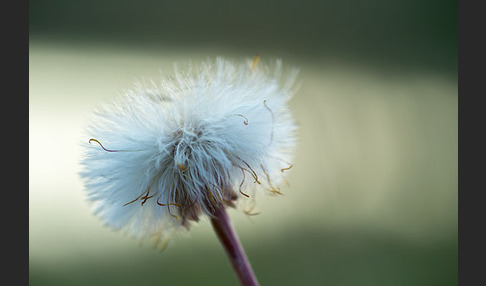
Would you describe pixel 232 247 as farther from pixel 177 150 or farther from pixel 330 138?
pixel 330 138

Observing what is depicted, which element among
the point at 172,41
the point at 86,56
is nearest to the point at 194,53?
the point at 172,41

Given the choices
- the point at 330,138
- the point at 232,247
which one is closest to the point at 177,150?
the point at 232,247

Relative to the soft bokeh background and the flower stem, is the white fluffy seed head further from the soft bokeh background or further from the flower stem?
the soft bokeh background

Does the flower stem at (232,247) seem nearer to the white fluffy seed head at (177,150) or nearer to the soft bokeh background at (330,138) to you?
the white fluffy seed head at (177,150)

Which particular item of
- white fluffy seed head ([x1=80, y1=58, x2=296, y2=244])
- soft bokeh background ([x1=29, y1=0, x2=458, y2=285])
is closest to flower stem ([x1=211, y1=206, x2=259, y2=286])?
white fluffy seed head ([x1=80, y1=58, x2=296, y2=244])

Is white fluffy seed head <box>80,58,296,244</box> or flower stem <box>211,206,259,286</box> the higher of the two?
white fluffy seed head <box>80,58,296,244</box>
